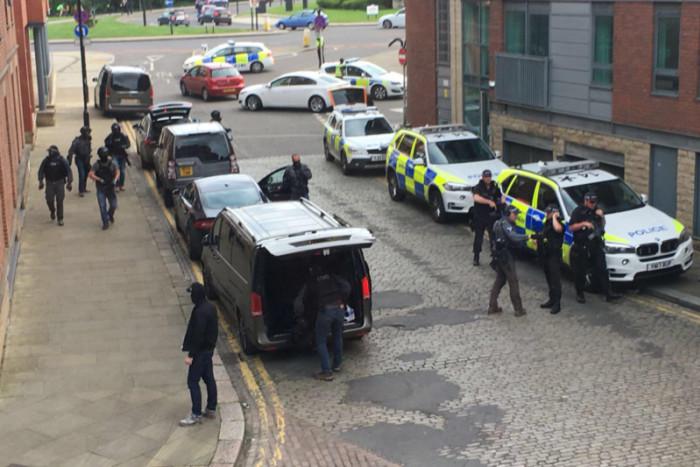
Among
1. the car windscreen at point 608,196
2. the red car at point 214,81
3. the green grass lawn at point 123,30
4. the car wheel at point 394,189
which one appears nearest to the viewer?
the car windscreen at point 608,196

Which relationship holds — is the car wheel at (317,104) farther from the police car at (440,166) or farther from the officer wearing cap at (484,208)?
the officer wearing cap at (484,208)

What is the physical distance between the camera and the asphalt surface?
37.3ft

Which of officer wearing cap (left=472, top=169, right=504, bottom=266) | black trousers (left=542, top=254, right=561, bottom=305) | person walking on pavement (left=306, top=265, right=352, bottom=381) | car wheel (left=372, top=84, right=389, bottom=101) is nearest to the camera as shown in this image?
person walking on pavement (left=306, top=265, right=352, bottom=381)

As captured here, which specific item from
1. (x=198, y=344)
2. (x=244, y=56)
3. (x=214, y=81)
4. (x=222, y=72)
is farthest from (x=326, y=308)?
(x=244, y=56)

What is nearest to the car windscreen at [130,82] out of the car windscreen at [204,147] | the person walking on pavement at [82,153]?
the person walking on pavement at [82,153]

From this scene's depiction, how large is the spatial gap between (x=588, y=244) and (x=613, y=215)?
1415mm

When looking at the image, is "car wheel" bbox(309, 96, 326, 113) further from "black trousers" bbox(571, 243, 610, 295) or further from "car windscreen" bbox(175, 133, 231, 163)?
"black trousers" bbox(571, 243, 610, 295)

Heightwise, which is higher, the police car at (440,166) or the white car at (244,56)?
the white car at (244,56)

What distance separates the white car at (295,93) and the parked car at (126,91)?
4.16m

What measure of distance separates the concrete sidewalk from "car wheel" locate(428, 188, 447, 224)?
5.47m

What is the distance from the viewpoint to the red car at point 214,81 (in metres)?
44.8

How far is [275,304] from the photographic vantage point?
14.3m

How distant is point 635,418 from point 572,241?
222 inches

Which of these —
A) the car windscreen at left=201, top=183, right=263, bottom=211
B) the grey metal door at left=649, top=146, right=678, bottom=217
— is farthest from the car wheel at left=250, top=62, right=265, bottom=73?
the grey metal door at left=649, top=146, right=678, bottom=217
